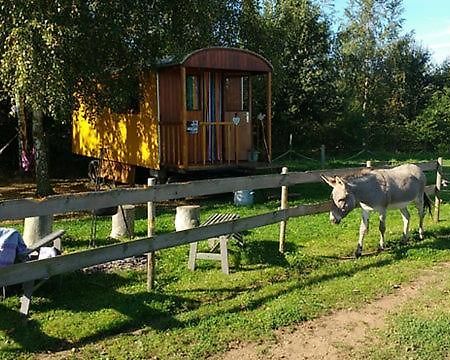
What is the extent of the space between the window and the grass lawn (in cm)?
585

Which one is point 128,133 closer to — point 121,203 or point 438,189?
point 438,189

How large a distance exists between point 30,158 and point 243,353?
1565 cm

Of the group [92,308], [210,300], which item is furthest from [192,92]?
[92,308]

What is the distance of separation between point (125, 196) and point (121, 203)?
0.09 m

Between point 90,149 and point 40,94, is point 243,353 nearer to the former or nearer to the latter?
point 40,94

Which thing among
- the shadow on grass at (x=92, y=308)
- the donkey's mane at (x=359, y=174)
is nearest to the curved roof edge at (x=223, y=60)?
the donkey's mane at (x=359, y=174)

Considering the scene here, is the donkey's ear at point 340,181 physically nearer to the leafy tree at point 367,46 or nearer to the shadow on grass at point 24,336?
the shadow on grass at point 24,336

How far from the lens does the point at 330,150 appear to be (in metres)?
29.5

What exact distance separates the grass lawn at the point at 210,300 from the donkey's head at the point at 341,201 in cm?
63

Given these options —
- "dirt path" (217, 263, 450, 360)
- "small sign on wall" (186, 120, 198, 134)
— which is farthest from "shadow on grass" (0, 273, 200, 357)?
"small sign on wall" (186, 120, 198, 134)

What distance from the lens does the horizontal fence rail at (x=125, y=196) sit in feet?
15.0

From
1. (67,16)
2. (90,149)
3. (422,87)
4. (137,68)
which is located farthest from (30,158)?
(422,87)

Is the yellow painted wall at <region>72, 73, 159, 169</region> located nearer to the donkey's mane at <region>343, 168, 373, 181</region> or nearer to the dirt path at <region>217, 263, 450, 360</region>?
the donkey's mane at <region>343, 168, 373, 181</region>

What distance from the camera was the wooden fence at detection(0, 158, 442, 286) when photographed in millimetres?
4499
